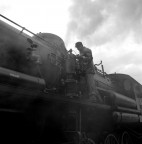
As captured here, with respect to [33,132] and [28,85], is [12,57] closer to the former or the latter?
[28,85]

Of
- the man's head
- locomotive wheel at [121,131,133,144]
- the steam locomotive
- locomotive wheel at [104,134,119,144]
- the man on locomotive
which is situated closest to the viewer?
the steam locomotive

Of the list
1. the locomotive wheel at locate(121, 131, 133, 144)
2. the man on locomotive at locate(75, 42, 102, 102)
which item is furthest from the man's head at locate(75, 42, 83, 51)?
the locomotive wheel at locate(121, 131, 133, 144)

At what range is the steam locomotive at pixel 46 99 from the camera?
288 cm

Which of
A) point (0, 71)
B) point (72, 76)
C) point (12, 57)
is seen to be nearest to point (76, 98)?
point (72, 76)

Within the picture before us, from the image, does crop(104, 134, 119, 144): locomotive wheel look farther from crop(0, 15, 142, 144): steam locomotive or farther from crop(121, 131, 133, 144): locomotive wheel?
crop(121, 131, 133, 144): locomotive wheel

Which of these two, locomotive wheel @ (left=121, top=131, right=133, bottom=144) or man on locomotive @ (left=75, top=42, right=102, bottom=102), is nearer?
man on locomotive @ (left=75, top=42, right=102, bottom=102)

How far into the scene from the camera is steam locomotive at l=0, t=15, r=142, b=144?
9.45 feet

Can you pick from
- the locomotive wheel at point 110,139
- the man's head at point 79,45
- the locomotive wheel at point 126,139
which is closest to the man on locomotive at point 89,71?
the man's head at point 79,45

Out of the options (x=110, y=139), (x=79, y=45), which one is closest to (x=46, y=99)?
(x=79, y=45)

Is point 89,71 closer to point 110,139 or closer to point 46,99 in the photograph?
point 110,139

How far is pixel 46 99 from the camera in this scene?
3.15m

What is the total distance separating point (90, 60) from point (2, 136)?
2955 millimetres

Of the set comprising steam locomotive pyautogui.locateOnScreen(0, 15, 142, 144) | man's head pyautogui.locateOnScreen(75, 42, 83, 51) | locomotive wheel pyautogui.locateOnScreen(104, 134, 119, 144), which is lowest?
locomotive wheel pyautogui.locateOnScreen(104, 134, 119, 144)

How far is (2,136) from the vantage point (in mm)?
2805
